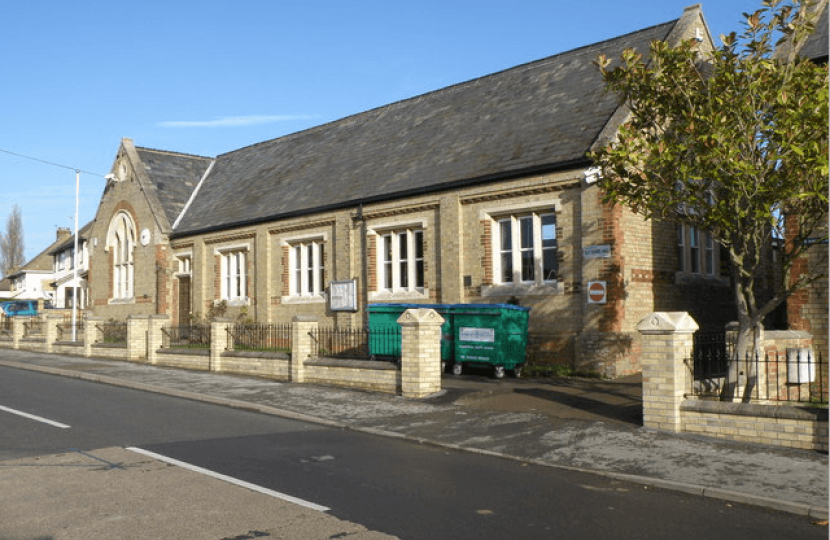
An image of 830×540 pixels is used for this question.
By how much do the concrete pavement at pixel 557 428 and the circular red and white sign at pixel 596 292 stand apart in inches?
79.3

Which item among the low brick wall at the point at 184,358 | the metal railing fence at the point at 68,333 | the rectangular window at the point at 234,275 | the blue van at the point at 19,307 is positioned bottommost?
the low brick wall at the point at 184,358

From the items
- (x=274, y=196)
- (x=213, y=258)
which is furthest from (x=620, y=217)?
(x=213, y=258)

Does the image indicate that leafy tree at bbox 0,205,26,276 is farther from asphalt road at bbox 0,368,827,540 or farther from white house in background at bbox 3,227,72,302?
asphalt road at bbox 0,368,827,540

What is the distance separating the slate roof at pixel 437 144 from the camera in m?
18.9

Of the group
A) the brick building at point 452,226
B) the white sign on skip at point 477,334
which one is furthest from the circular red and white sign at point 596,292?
the white sign on skip at point 477,334

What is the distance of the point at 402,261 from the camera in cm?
2200

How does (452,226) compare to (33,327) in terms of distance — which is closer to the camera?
(452,226)

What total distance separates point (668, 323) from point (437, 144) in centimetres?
1327

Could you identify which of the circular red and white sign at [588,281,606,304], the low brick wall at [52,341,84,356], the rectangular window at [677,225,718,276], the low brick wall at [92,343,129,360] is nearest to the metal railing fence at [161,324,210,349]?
the low brick wall at [92,343,129,360]

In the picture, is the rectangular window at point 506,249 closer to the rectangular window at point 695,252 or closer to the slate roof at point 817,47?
the rectangular window at point 695,252

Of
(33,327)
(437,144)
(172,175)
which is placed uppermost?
(172,175)

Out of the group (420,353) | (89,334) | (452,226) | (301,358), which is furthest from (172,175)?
(420,353)

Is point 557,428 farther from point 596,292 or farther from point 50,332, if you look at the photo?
point 50,332

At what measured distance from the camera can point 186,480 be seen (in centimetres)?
780
